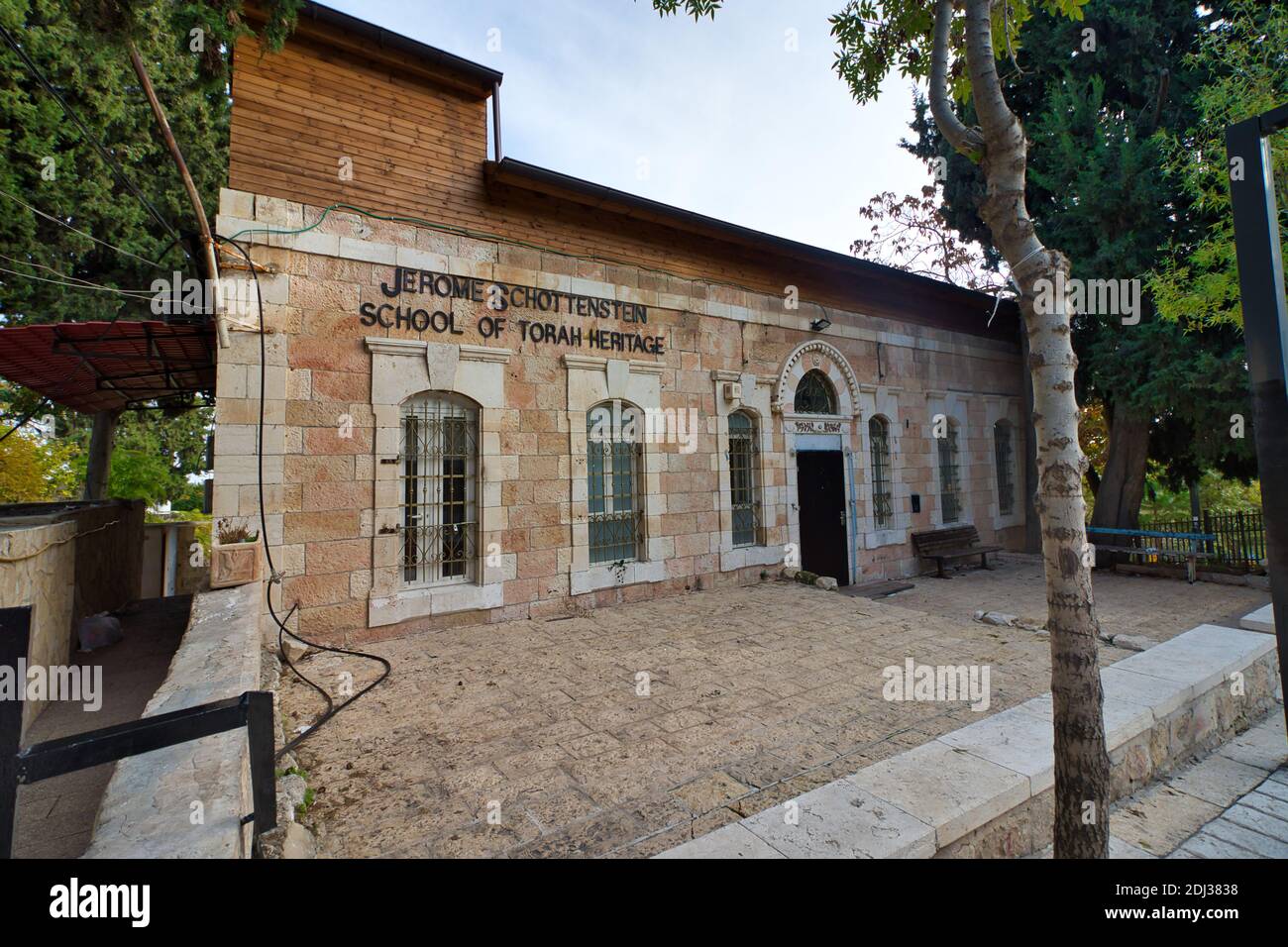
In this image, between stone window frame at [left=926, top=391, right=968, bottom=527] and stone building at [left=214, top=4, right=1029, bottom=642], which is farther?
stone window frame at [left=926, top=391, right=968, bottom=527]

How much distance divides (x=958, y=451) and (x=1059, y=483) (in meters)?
10.9

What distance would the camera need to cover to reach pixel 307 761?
3.54 meters

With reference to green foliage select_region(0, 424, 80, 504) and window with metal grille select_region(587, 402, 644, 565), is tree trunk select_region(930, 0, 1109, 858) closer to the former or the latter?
window with metal grille select_region(587, 402, 644, 565)

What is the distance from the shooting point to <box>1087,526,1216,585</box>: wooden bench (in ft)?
32.1

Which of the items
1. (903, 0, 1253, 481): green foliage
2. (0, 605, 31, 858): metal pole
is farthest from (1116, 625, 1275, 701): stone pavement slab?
(903, 0, 1253, 481): green foliage

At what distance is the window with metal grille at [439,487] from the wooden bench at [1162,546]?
9.63 m

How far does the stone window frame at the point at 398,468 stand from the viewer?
620cm

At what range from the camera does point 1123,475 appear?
11.6 meters

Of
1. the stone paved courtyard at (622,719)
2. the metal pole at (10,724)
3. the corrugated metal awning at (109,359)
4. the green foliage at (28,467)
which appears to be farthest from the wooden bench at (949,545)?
the green foliage at (28,467)

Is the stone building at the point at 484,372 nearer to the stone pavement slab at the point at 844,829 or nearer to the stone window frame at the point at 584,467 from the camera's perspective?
the stone window frame at the point at 584,467

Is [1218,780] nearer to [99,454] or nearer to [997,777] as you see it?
[997,777]

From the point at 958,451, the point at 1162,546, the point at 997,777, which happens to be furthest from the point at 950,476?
the point at 997,777

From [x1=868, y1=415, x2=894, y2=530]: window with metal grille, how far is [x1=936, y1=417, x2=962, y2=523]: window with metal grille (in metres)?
1.84
